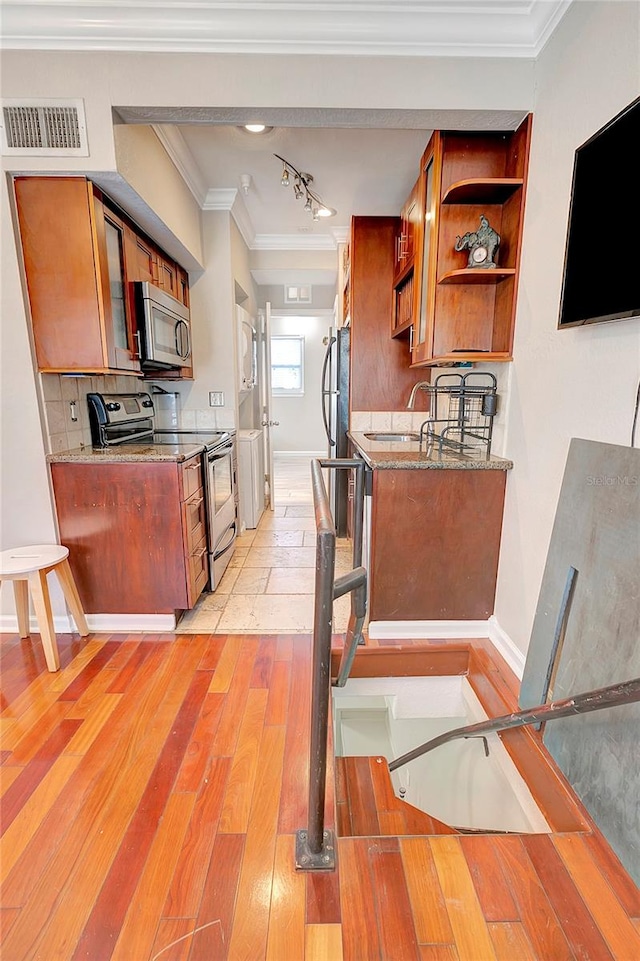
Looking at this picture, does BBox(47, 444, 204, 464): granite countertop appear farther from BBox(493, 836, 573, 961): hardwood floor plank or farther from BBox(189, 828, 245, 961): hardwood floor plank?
BBox(493, 836, 573, 961): hardwood floor plank

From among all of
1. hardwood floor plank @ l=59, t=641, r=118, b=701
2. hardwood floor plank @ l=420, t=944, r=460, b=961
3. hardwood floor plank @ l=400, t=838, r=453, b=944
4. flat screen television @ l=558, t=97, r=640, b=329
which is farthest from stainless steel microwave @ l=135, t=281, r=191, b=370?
hardwood floor plank @ l=420, t=944, r=460, b=961

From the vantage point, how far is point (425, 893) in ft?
3.62

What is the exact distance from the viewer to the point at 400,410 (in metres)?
3.58

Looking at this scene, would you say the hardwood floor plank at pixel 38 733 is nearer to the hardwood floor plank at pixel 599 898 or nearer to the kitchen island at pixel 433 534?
the kitchen island at pixel 433 534

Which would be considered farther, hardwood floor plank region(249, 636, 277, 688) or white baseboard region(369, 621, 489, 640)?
white baseboard region(369, 621, 489, 640)

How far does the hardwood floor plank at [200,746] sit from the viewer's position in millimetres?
1455

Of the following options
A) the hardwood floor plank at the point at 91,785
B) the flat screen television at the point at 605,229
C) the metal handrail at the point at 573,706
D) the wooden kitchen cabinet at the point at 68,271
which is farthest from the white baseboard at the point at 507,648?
the wooden kitchen cabinet at the point at 68,271

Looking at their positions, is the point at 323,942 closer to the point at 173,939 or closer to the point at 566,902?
the point at 173,939

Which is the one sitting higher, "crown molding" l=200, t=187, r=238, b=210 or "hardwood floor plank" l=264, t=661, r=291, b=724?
"crown molding" l=200, t=187, r=238, b=210

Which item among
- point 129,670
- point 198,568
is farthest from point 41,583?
point 198,568

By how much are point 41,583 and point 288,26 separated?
260cm

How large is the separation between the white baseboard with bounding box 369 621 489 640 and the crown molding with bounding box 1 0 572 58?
2.57m

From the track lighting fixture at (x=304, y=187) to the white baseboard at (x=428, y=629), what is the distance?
2.88 metres

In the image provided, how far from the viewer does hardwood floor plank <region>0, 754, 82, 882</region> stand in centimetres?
122
